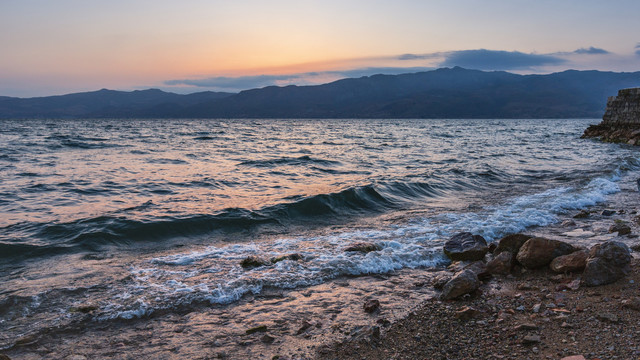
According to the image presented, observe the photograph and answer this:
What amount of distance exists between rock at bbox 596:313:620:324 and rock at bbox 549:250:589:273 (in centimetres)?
144

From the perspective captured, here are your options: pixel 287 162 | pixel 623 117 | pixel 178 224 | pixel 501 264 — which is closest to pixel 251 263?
pixel 178 224

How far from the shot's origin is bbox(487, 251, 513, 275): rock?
20.2ft

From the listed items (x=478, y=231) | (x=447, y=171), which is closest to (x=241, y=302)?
(x=478, y=231)

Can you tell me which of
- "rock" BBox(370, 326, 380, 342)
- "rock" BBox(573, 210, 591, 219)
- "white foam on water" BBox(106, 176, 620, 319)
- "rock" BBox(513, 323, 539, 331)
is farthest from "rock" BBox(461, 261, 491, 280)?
"rock" BBox(573, 210, 591, 219)

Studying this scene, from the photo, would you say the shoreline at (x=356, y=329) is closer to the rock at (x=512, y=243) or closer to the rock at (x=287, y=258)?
the rock at (x=512, y=243)

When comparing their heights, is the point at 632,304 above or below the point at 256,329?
above

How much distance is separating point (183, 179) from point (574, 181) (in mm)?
16035

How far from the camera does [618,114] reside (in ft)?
137

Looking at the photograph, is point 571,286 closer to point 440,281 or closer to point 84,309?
point 440,281

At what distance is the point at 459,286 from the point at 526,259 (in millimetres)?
1587

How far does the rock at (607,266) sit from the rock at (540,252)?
0.67 m

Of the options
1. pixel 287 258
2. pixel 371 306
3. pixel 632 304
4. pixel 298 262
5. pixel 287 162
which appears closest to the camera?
pixel 632 304

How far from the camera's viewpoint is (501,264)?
6.21 metres

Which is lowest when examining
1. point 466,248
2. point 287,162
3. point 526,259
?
point 466,248
